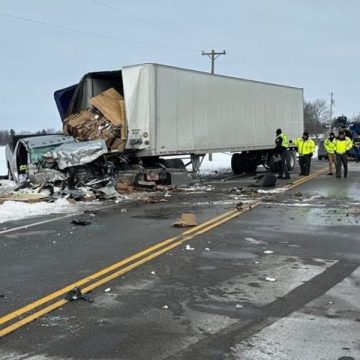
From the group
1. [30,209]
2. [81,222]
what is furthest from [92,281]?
[30,209]

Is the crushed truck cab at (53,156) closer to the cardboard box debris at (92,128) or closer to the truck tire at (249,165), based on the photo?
the cardboard box debris at (92,128)

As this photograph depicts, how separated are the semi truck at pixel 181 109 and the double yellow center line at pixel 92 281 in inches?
271

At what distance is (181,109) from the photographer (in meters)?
17.8

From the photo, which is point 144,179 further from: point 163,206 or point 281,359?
point 281,359

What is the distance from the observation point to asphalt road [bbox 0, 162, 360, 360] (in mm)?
4434

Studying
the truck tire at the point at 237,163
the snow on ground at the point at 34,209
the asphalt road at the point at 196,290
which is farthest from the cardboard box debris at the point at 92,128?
the truck tire at the point at 237,163

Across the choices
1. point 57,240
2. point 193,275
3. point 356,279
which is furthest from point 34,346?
point 57,240

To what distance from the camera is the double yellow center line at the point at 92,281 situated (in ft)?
16.7

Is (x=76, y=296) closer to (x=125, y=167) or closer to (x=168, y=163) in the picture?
(x=125, y=167)

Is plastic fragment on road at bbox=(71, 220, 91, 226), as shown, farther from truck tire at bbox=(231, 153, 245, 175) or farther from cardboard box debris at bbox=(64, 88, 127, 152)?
truck tire at bbox=(231, 153, 245, 175)

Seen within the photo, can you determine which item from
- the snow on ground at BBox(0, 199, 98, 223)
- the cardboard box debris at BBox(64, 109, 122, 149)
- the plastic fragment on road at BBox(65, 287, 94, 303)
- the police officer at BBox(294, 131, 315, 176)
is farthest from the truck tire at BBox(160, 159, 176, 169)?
the plastic fragment on road at BBox(65, 287, 94, 303)

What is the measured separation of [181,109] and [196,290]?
12.2 m

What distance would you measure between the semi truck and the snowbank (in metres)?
3.63

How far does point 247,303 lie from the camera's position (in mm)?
5531
